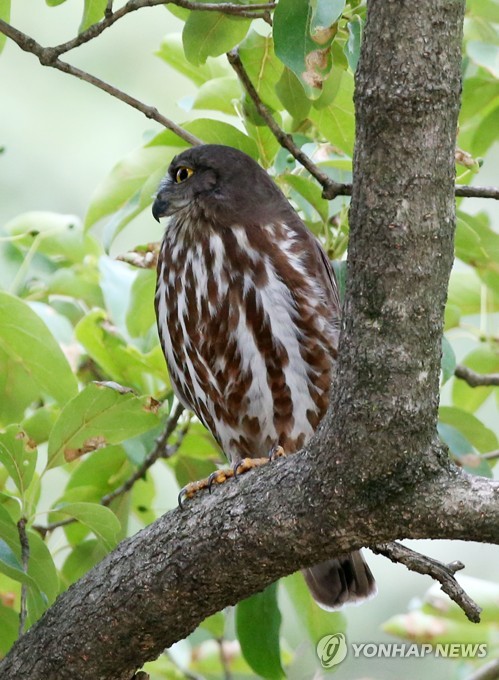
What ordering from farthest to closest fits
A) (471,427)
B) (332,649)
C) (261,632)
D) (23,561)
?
(471,427), (332,649), (261,632), (23,561)

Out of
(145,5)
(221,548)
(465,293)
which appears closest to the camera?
(221,548)

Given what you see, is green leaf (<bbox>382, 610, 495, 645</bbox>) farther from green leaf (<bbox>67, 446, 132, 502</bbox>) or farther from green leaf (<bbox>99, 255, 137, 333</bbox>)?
green leaf (<bbox>99, 255, 137, 333</bbox>)

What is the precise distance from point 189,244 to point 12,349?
2.63 feet

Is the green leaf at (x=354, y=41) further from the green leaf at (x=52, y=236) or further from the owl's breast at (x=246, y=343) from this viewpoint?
the green leaf at (x=52, y=236)

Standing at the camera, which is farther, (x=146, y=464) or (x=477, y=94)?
(x=477, y=94)

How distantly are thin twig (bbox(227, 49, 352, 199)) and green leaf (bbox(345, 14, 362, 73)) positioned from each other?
49 cm

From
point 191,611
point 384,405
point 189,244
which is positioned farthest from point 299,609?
point 384,405

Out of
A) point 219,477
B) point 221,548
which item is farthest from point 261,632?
point 221,548

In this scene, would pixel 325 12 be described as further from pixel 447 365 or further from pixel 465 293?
pixel 465 293

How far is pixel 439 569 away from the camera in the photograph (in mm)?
2719

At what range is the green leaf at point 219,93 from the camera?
3.93m

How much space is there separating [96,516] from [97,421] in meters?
0.29

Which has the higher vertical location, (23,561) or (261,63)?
(261,63)

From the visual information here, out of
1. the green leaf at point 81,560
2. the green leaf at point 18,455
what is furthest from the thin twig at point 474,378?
the green leaf at point 18,455
